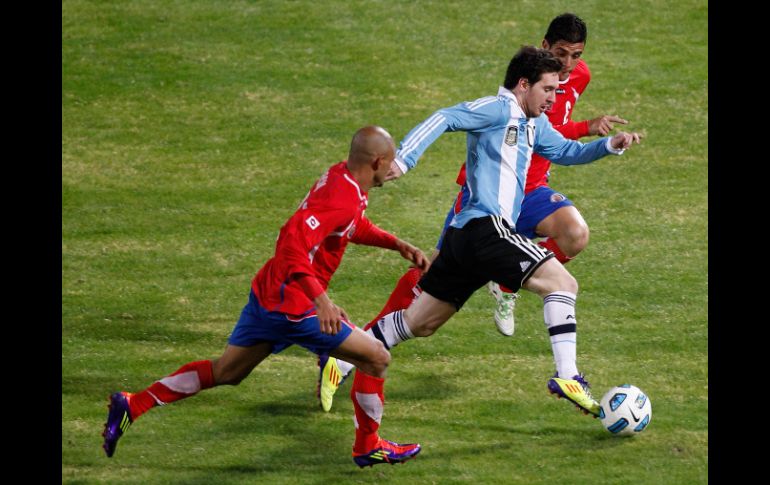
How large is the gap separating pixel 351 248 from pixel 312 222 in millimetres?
4735

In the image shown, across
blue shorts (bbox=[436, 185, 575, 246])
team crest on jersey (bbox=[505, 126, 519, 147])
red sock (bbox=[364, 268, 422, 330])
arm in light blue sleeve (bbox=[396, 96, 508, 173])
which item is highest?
arm in light blue sleeve (bbox=[396, 96, 508, 173])

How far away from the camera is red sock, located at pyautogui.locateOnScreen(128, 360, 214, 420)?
7.46 m

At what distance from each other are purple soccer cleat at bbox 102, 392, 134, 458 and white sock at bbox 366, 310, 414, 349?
5.61 ft

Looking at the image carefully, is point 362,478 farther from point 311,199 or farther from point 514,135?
point 514,135

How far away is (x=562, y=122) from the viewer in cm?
983

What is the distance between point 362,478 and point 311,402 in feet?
4.24

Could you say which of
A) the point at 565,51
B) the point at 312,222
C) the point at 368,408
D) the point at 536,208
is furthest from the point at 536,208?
the point at 312,222

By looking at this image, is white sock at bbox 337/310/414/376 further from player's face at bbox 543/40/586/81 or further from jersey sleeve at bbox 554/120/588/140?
player's face at bbox 543/40/586/81

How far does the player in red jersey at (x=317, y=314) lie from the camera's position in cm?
697

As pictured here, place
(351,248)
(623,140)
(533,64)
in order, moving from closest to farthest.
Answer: (533,64)
(623,140)
(351,248)

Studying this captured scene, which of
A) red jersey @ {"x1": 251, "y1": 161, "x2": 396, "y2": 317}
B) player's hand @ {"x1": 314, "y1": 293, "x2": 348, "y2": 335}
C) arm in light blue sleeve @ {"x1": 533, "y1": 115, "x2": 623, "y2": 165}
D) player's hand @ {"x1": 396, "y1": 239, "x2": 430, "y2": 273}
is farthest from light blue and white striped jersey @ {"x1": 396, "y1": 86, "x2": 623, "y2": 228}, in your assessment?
player's hand @ {"x1": 314, "y1": 293, "x2": 348, "y2": 335}

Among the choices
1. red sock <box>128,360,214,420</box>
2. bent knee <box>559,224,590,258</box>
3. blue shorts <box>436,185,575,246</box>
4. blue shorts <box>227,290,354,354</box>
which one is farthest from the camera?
blue shorts <box>436,185,575,246</box>

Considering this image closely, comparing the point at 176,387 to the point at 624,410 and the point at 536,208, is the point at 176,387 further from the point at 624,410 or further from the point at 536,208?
the point at 536,208

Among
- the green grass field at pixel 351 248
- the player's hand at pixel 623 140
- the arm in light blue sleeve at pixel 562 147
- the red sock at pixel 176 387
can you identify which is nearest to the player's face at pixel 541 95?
the arm in light blue sleeve at pixel 562 147
